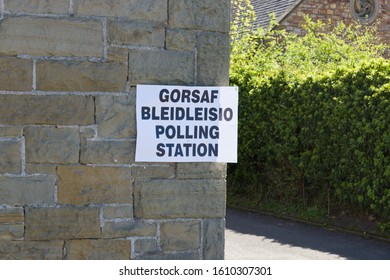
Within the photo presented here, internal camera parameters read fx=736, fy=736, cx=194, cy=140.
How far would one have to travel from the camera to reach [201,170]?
427 cm

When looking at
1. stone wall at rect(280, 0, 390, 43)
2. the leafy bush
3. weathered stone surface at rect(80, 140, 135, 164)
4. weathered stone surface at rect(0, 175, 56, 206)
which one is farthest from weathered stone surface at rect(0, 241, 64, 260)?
stone wall at rect(280, 0, 390, 43)

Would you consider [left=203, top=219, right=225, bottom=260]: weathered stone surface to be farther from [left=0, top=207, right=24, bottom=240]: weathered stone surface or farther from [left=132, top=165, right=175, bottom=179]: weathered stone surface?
[left=0, top=207, right=24, bottom=240]: weathered stone surface

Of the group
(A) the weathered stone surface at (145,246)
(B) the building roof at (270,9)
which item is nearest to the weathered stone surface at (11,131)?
(A) the weathered stone surface at (145,246)

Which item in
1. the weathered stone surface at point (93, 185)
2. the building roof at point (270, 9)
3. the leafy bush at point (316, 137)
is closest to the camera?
the weathered stone surface at point (93, 185)

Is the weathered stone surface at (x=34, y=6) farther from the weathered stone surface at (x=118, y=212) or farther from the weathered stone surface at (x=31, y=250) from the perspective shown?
the weathered stone surface at (x=31, y=250)

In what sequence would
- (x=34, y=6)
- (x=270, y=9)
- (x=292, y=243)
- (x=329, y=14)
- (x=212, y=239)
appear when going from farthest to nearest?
1. (x=270, y=9)
2. (x=329, y=14)
3. (x=292, y=243)
4. (x=212, y=239)
5. (x=34, y=6)

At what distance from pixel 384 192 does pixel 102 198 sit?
19.3ft

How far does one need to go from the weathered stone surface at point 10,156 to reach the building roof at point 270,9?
17042mm

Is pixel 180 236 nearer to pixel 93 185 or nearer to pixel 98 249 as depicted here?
pixel 98 249

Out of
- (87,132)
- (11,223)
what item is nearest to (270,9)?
(87,132)

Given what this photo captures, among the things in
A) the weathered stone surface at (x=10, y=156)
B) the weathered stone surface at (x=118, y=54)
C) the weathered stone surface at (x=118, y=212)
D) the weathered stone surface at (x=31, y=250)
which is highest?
the weathered stone surface at (x=118, y=54)

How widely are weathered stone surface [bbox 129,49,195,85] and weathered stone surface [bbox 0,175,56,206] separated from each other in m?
0.74

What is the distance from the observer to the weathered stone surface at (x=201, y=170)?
4.24 metres

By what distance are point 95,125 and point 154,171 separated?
0.43m
